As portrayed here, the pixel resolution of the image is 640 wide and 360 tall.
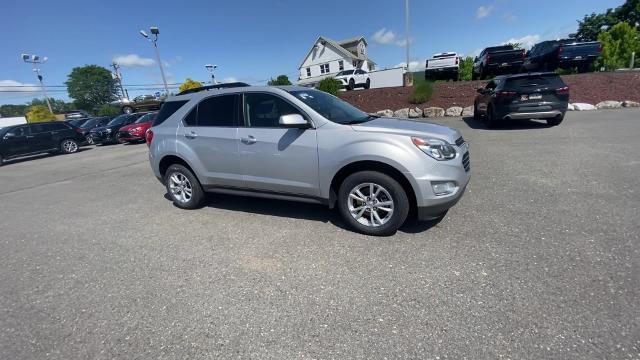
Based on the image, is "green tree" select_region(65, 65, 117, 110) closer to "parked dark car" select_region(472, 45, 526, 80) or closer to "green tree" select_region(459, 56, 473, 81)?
"green tree" select_region(459, 56, 473, 81)

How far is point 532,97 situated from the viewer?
8.72m

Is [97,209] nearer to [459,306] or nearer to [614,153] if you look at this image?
[459,306]

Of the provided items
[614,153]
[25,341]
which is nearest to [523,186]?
[614,153]

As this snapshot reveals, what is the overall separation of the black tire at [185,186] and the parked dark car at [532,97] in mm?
9003

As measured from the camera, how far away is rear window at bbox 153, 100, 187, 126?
15.9 ft

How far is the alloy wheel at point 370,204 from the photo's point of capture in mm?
3479

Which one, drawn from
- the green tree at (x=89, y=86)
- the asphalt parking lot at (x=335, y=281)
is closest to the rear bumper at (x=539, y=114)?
the asphalt parking lot at (x=335, y=281)

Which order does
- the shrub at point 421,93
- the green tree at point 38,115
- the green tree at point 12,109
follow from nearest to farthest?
the shrub at point 421,93
the green tree at point 38,115
the green tree at point 12,109

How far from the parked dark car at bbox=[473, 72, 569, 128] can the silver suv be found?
22.1 feet

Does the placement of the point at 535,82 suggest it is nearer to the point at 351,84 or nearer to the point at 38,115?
the point at 351,84

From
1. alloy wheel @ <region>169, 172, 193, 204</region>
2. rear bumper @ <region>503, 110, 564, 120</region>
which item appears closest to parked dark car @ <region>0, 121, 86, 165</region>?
alloy wheel @ <region>169, 172, 193, 204</region>

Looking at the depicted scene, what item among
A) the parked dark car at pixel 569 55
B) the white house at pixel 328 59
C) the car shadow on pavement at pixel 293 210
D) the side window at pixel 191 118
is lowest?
the car shadow on pavement at pixel 293 210

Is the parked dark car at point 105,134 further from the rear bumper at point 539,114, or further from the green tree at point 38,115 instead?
the green tree at point 38,115

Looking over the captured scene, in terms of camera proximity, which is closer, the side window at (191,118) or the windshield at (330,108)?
the windshield at (330,108)
